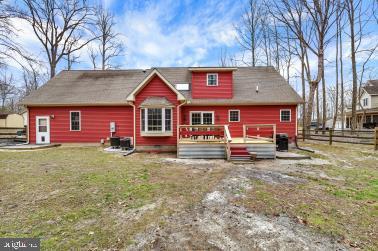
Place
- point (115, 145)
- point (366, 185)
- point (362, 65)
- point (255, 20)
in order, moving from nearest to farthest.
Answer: point (366, 185), point (115, 145), point (362, 65), point (255, 20)

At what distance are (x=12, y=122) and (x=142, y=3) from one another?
3196cm

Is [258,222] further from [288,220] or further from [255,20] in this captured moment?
[255,20]

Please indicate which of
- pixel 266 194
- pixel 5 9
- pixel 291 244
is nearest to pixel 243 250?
pixel 291 244

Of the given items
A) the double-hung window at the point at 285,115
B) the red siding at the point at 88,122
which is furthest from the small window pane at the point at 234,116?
the red siding at the point at 88,122

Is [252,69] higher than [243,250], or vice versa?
[252,69]

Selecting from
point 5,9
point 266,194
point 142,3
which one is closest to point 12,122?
point 5,9

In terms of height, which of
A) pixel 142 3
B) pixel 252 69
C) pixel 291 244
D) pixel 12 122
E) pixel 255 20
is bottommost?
pixel 291 244

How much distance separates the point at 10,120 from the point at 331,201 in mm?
42542

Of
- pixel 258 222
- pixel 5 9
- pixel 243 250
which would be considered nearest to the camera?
pixel 243 250

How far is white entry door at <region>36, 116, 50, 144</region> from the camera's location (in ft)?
50.2

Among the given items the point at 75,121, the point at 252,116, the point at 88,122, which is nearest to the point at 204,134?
the point at 252,116

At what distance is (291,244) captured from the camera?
3.20m

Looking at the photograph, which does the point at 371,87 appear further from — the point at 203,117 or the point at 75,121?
the point at 75,121

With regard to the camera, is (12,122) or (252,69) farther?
(12,122)
